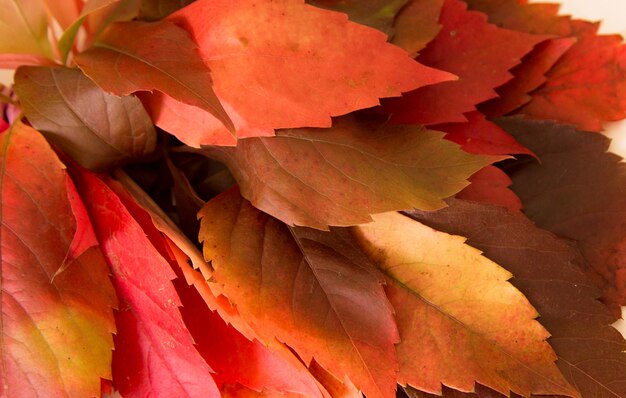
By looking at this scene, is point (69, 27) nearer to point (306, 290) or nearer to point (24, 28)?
point (24, 28)

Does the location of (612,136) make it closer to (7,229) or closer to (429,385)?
(429,385)

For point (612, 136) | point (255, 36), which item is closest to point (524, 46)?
point (612, 136)

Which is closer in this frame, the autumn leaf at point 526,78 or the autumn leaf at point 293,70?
the autumn leaf at point 293,70

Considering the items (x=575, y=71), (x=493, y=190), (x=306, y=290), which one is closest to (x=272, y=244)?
(x=306, y=290)

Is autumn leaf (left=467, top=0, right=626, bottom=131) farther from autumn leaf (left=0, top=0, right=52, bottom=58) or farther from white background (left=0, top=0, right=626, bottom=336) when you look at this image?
autumn leaf (left=0, top=0, right=52, bottom=58)

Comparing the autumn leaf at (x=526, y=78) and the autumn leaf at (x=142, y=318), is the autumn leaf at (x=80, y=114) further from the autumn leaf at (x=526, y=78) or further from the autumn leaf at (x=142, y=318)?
the autumn leaf at (x=526, y=78)

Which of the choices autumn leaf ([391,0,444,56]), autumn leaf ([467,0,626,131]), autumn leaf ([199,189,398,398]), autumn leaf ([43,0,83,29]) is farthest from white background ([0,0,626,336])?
autumn leaf ([43,0,83,29])

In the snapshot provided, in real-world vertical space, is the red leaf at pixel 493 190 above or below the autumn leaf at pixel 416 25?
below

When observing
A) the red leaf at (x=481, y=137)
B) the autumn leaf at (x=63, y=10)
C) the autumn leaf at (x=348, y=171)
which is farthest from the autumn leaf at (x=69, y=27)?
the red leaf at (x=481, y=137)
